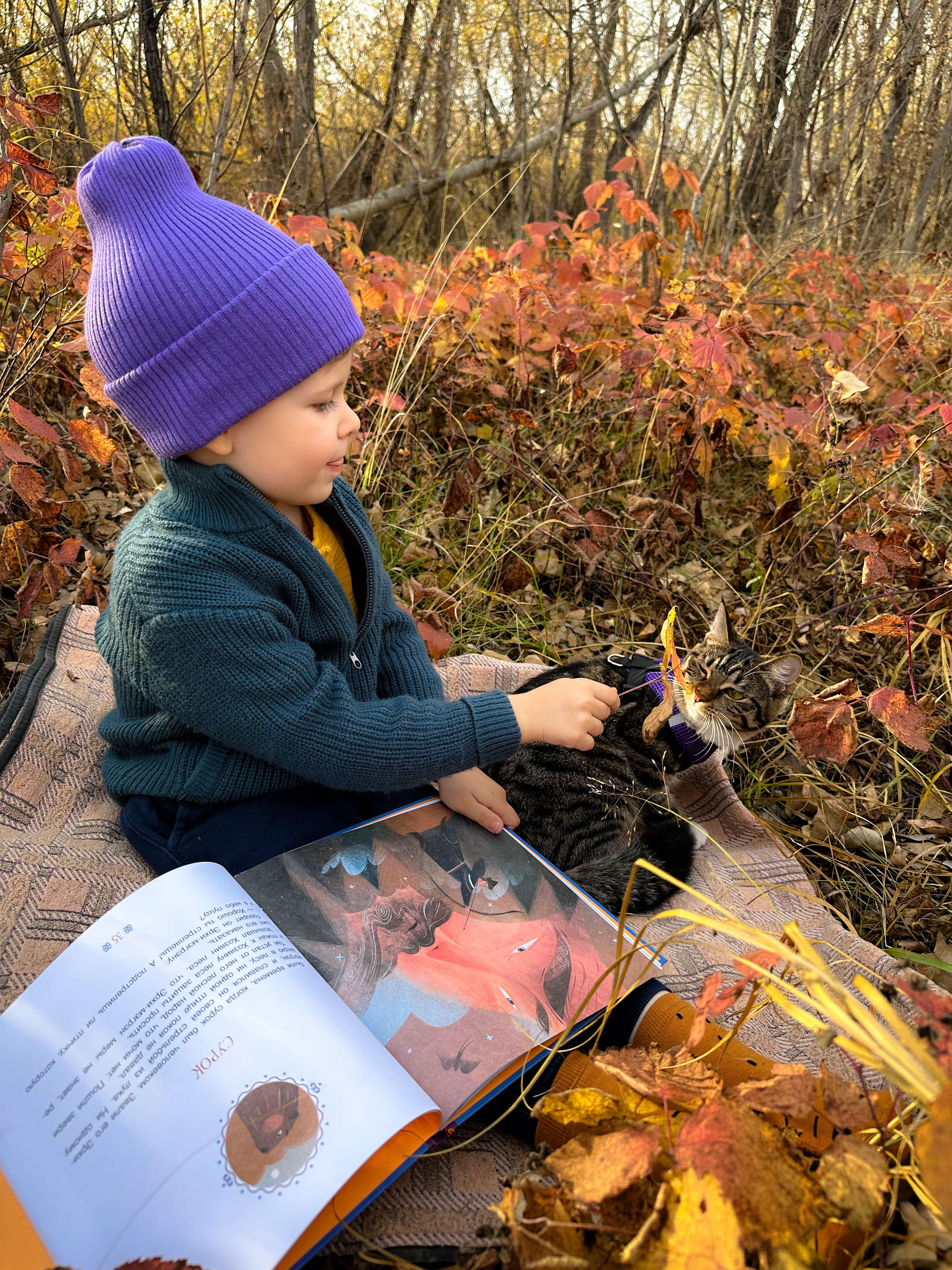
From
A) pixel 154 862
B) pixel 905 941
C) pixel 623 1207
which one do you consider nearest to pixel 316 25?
pixel 154 862

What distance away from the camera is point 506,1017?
4.57ft

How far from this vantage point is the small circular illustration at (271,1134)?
1036mm

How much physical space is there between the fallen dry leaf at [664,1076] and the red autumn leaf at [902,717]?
827 mm

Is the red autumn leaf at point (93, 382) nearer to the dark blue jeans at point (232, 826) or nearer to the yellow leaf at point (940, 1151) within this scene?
the dark blue jeans at point (232, 826)

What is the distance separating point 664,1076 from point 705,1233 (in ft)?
0.82

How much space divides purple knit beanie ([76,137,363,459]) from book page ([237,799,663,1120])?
0.84m

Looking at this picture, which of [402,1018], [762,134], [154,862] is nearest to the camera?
[402,1018]

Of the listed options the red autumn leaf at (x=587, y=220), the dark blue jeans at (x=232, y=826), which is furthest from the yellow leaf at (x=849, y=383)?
the red autumn leaf at (x=587, y=220)

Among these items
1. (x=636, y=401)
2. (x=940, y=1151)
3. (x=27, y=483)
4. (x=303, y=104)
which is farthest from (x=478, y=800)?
(x=303, y=104)

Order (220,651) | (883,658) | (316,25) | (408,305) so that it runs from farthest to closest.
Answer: (316,25) < (408,305) < (883,658) < (220,651)

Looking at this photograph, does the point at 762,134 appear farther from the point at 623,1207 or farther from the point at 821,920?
the point at 623,1207

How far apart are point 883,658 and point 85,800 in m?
2.31

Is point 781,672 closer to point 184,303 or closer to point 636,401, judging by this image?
point 636,401

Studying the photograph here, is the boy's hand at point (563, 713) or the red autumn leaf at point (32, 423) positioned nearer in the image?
the boy's hand at point (563, 713)
